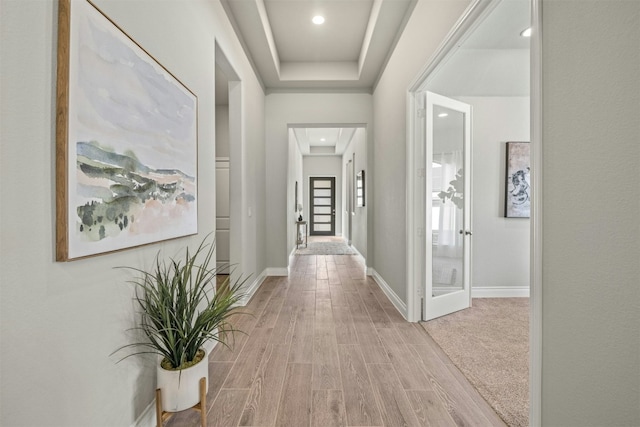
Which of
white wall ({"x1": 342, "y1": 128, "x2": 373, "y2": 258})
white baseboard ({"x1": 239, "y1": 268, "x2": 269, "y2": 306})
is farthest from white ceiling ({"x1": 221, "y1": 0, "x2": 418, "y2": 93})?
white baseboard ({"x1": 239, "y1": 268, "x2": 269, "y2": 306})

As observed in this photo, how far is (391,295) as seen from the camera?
132 inches

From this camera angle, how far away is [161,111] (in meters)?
1.48

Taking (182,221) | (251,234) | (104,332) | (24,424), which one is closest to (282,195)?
(251,234)

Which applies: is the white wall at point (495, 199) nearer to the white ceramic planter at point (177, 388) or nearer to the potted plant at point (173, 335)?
the potted plant at point (173, 335)

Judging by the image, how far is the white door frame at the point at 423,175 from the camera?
45.3 inches

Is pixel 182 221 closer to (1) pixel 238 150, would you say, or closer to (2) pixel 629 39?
(1) pixel 238 150

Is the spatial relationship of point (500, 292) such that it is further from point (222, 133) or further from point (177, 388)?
point (222, 133)

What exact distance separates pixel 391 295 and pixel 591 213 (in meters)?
2.59

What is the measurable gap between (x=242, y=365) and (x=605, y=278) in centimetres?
199

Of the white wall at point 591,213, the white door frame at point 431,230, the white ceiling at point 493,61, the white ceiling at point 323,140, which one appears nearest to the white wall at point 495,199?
the white ceiling at point 493,61

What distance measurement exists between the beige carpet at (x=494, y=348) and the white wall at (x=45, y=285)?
74.2 inches

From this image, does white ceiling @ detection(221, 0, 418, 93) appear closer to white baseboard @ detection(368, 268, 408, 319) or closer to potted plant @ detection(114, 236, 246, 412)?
potted plant @ detection(114, 236, 246, 412)

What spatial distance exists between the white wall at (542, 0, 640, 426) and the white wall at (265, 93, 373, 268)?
3.51 m

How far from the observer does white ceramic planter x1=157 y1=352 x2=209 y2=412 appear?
1302mm
